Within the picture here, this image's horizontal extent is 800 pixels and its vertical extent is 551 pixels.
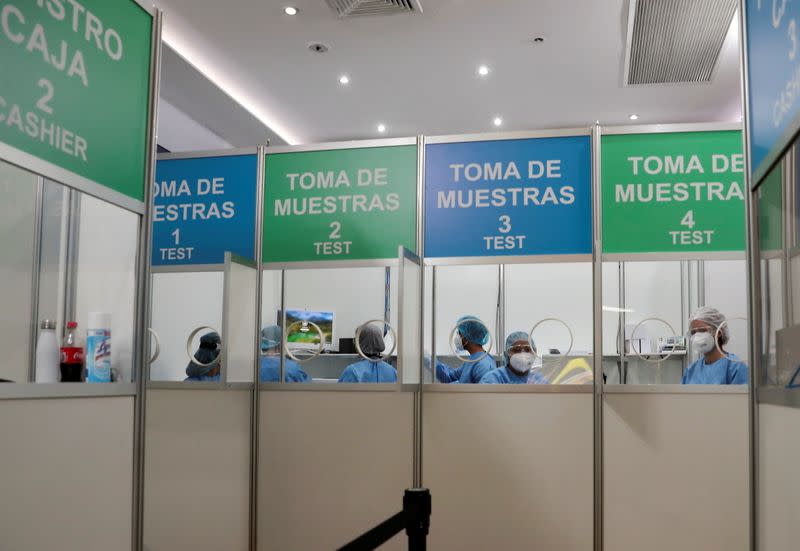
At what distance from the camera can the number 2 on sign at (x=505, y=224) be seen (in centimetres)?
439

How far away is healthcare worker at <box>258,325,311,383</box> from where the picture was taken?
471cm

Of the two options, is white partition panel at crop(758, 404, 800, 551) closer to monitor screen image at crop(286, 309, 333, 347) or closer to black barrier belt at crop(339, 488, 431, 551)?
black barrier belt at crop(339, 488, 431, 551)

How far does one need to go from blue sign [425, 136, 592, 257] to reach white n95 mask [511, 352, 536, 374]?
0.79 m

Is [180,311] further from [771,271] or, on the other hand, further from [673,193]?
[771,271]

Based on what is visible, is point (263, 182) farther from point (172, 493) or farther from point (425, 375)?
point (172, 493)

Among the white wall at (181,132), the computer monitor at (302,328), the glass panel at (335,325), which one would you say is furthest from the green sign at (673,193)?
the white wall at (181,132)

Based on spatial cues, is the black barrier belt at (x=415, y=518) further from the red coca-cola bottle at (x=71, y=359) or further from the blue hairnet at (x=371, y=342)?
the blue hairnet at (x=371, y=342)

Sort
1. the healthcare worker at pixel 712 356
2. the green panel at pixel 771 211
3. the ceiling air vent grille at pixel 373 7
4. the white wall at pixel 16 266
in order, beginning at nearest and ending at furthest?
the green panel at pixel 771 211, the white wall at pixel 16 266, the healthcare worker at pixel 712 356, the ceiling air vent grille at pixel 373 7

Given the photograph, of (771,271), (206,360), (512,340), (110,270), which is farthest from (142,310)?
(512,340)

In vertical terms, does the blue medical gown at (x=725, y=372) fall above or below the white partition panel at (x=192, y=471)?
above

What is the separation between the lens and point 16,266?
2.48 metres

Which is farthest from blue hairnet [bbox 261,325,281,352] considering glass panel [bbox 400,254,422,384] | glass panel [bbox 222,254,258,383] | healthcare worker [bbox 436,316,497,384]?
healthcare worker [bbox 436,316,497,384]

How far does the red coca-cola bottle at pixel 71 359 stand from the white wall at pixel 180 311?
2303 mm

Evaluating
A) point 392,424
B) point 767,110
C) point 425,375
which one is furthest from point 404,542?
point 767,110
